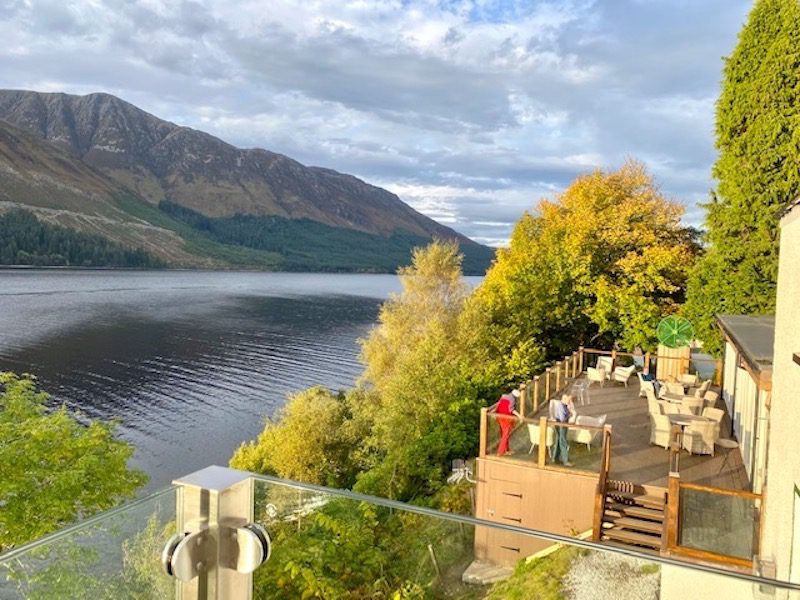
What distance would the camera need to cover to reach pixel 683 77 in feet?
96.0

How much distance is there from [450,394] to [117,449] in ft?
36.7

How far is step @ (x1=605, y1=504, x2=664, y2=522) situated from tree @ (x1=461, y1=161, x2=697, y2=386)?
41.1 ft

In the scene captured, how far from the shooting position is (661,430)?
11.5 metres

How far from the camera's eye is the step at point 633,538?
9.21 metres

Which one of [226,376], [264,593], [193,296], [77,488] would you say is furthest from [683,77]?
[193,296]

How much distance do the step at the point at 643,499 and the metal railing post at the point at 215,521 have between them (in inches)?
335

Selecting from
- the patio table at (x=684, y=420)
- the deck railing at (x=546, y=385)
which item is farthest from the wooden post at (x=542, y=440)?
the patio table at (x=684, y=420)

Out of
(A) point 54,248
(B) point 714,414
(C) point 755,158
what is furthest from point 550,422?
(A) point 54,248

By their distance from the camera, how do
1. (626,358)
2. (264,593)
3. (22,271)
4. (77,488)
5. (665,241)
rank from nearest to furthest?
(264,593) < (77,488) < (626,358) < (665,241) < (22,271)

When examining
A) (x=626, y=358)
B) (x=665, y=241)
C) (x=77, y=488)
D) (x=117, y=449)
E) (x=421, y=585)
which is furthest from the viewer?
(x=665, y=241)

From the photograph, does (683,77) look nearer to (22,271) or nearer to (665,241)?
(665,241)

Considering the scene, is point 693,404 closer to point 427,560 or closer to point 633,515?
point 633,515

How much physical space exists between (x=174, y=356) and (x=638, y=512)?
4710 centimetres

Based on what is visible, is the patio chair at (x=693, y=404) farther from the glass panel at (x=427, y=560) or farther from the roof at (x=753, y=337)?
the glass panel at (x=427, y=560)
